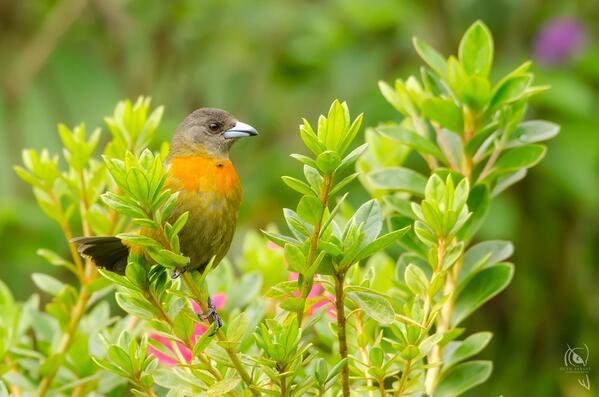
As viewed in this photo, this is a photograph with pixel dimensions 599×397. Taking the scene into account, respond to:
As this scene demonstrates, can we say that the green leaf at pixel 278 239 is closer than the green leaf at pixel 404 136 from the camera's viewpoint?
Yes

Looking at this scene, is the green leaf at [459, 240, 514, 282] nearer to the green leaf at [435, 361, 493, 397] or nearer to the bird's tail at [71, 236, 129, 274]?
the green leaf at [435, 361, 493, 397]

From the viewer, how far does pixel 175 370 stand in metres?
1.86

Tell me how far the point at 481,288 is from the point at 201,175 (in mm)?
748

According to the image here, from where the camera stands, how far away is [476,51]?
223 cm

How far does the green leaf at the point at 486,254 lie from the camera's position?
7.10 feet

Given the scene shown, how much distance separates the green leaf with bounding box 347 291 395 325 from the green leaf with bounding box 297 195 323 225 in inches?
6.7

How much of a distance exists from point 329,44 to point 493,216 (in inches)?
48.5

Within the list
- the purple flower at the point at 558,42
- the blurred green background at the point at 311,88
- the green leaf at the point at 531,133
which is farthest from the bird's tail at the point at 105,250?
the purple flower at the point at 558,42

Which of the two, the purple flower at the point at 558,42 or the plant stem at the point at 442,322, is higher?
the purple flower at the point at 558,42

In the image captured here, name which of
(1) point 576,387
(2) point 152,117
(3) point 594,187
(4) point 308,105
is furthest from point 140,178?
(4) point 308,105

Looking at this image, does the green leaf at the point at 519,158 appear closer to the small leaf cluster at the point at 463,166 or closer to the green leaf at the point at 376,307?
the small leaf cluster at the point at 463,166

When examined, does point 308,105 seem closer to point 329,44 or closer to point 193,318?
point 329,44

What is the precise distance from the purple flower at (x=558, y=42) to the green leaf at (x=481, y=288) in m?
2.63

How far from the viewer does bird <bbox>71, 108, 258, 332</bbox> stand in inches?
88.9
